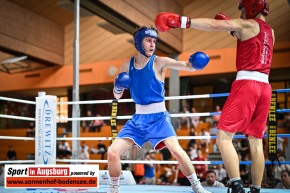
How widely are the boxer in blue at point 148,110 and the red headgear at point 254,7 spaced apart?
56cm

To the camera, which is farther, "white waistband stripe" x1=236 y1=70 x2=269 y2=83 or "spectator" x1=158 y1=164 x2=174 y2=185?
"spectator" x1=158 y1=164 x2=174 y2=185

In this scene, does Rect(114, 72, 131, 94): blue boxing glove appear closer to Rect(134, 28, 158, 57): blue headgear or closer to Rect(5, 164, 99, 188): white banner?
Rect(134, 28, 158, 57): blue headgear

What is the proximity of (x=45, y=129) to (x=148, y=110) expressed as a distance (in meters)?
2.15

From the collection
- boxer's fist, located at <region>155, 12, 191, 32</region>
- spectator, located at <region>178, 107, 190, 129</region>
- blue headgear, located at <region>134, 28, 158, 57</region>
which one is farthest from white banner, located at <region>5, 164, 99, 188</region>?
spectator, located at <region>178, 107, 190, 129</region>

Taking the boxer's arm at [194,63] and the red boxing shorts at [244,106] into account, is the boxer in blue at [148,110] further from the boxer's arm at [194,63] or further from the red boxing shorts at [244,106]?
the red boxing shorts at [244,106]

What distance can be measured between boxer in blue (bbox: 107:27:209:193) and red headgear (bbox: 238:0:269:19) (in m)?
0.56

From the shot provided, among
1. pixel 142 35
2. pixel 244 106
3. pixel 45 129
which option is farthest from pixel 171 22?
pixel 45 129

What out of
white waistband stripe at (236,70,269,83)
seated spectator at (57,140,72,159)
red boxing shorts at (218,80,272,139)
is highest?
white waistband stripe at (236,70,269,83)

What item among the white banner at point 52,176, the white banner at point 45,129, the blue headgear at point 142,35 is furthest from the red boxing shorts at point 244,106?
the white banner at point 45,129

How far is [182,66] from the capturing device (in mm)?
2896

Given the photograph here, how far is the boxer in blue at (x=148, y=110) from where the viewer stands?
287 centimetres

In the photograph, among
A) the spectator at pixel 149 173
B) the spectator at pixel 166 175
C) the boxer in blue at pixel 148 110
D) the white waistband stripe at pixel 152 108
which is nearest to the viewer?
the boxer in blue at pixel 148 110

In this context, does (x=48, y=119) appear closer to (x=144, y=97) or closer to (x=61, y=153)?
(x=144, y=97)

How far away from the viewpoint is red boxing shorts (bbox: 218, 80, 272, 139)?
2.66 metres
